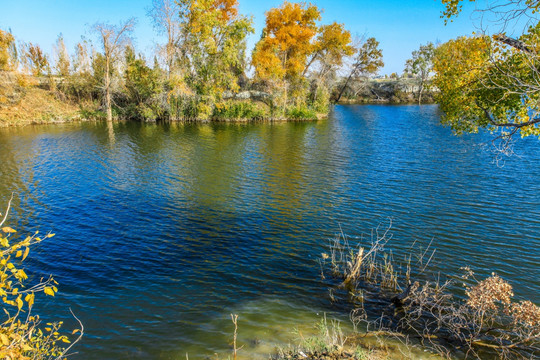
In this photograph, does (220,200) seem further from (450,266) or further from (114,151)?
(114,151)

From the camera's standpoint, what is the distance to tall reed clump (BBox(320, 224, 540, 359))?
7.58 metres

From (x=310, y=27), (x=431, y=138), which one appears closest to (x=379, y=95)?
(x=310, y=27)

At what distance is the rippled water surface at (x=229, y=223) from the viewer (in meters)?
9.01

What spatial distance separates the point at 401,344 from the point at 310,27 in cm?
5245

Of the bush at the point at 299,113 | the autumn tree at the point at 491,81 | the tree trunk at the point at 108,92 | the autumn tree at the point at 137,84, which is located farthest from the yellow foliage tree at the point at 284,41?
the autumn tree at the point at 491,81

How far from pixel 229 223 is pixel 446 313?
910 centimetres

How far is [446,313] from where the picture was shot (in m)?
9.15

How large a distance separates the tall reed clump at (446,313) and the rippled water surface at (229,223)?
119 cm

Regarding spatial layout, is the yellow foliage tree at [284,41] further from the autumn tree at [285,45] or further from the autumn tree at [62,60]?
the autumn tree at [62,60]

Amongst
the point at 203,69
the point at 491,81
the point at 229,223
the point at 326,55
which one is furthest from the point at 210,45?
the point at 491,81

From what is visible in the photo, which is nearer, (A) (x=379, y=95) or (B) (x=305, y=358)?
(B) (x=305, y=358)

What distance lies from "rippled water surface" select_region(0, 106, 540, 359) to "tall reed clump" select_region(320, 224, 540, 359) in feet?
3.92

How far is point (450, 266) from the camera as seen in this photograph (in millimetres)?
11523

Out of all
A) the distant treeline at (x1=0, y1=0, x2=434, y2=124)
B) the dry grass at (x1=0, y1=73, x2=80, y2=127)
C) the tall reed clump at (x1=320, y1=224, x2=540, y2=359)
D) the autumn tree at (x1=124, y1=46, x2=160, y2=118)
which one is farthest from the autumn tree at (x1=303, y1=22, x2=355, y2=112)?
the tall reed clump at (x1=320, y1=224, x2=540, y2=359)
